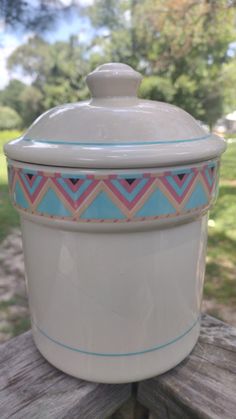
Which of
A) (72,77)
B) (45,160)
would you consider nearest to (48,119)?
(45,160)

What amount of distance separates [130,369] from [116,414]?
0.65 feet

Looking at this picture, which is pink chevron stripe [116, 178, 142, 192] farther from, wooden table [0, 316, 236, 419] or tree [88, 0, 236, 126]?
tree [88, 0, 236, 126]

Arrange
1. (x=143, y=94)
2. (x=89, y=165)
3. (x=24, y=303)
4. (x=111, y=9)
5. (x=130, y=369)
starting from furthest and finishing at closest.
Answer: (x=111, y=9)
(x=143, y=94)
(x=24, y=303)
(x=130, y=369)
(x=89, y=165)

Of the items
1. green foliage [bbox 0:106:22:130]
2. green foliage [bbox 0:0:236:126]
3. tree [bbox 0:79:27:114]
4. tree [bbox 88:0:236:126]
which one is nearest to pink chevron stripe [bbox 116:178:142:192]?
tree [bbox 88:0:236:126]

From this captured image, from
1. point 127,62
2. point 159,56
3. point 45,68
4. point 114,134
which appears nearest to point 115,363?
point 114,134

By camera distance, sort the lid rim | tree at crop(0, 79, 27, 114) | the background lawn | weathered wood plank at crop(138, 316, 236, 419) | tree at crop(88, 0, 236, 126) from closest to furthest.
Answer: the lid rim < weathered wood plank at crop(138, 316, 236, 419) < the background lawn < tree at crop(88, 0, 236, 126) < tree at crop(0, 79, 27, 114)

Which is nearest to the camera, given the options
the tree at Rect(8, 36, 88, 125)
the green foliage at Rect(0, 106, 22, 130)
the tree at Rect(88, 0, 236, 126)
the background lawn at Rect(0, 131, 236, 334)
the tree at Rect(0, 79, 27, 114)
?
the background lawn at Rect(0, 131, 236, 334)

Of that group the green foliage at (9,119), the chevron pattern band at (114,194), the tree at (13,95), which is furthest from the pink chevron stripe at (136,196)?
the tree at (13,95)

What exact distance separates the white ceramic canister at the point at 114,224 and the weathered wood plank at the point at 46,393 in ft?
0.11

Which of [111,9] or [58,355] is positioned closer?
[58,355]

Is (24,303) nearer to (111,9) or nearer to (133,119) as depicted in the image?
(133,119)

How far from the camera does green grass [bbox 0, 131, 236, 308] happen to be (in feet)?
5.54

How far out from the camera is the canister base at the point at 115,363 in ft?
1.71

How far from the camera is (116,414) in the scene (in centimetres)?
66
